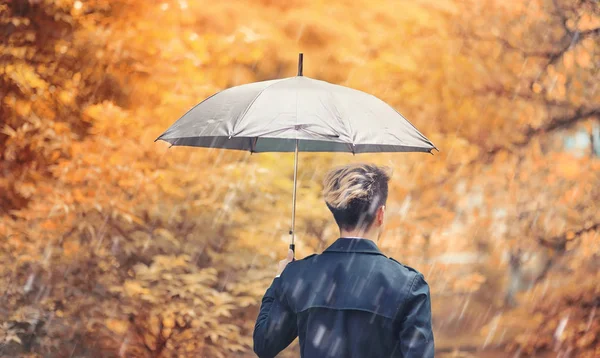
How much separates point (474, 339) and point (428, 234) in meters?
1.22

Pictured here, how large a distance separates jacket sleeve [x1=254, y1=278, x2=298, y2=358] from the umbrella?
51 centimetres

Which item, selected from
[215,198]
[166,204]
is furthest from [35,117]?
[215,198]

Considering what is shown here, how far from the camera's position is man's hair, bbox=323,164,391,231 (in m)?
1.92

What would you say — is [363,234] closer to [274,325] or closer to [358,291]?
[358,291]

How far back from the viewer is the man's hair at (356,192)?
1.92 m

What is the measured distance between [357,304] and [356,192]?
31 centimetres

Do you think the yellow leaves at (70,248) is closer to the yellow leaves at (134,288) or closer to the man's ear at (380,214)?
the yellow leaves at (134,288)

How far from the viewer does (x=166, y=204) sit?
18.4 feet

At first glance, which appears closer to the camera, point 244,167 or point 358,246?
point 358,246

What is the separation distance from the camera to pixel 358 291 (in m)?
1.91

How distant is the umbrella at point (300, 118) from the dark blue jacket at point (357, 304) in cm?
58

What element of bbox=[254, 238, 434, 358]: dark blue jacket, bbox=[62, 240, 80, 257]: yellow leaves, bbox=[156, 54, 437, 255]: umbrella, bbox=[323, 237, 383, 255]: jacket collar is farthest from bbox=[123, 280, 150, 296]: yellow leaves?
bbox=[323, 237, 383, 255]: jacket collar

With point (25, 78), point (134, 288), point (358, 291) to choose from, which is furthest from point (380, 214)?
point (25, 78)

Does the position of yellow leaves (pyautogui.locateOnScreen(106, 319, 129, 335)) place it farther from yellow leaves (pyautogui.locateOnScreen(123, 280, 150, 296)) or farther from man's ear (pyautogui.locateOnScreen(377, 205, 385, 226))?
man's ear (pyautogui.locateOnScreen(377, 205, 385, 226))
